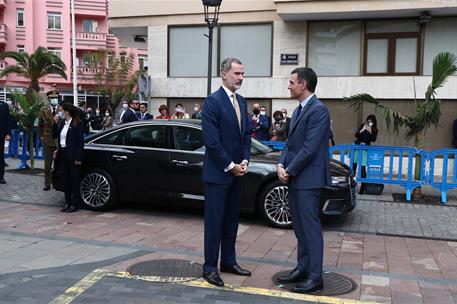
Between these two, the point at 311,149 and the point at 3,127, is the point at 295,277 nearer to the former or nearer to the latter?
the point at 311,149

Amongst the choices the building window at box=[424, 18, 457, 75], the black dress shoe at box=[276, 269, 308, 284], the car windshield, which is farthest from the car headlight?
the building window at box=[424, 18, 457, 75]

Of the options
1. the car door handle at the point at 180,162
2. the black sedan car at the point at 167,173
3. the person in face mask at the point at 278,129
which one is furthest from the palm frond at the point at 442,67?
the car door handle at the point at 180,162

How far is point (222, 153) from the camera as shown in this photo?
4488 mm

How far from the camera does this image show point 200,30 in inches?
628

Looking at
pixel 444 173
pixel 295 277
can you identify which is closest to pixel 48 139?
pixel 295 277

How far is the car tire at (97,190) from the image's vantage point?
8039 mm

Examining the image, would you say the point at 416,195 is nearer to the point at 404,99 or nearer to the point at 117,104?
the point at 404,99

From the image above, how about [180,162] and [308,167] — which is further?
[180,162]

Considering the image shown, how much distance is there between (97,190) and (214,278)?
4.06 metres

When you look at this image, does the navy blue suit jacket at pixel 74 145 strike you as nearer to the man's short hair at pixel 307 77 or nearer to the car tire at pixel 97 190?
the car tire at pixel 97 190

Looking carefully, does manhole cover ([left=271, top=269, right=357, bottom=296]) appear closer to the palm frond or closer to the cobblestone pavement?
the cobblestone pavement

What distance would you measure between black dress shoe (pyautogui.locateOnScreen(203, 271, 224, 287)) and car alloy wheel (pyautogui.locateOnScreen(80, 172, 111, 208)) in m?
3.78

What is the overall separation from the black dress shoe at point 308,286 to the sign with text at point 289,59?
440 inches

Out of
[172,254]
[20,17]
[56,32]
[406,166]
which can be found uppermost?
[20,17]
